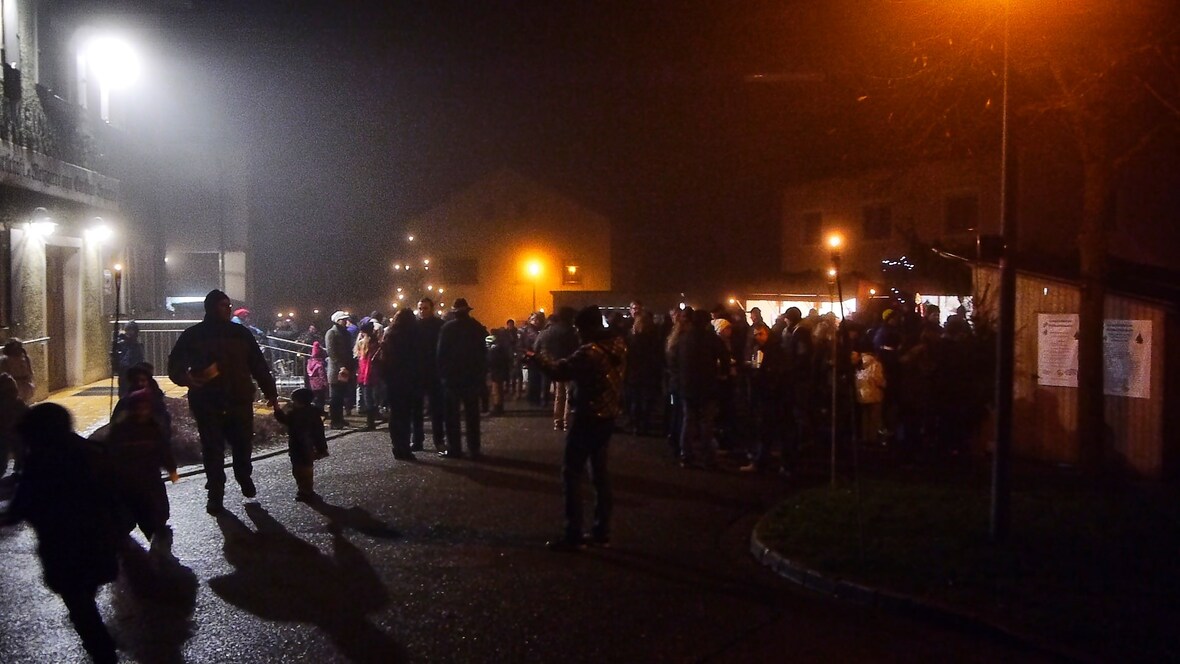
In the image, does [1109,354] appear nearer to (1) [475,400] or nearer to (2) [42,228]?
(1) [475,400]

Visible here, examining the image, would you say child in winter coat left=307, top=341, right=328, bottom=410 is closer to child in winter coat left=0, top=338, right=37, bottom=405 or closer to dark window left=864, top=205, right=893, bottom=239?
child in winter coat left=0, top=338, right=37, bottom=405

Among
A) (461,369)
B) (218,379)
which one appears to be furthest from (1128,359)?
(218,379)

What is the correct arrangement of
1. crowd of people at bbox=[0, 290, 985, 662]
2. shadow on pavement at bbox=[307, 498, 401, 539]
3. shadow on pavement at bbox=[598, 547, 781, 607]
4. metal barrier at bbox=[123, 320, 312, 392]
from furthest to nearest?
metal barrier at bbox=[123, 320, 312, 392] → shadow on pavement at bbox=[307, 498, 401, 539] → shadow on pavement at bbox=[598, 547, 781, 607] → crowd of people at bbox=[0, 290, 985, 662]

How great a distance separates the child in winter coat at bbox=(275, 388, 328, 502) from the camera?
10062 millimetres

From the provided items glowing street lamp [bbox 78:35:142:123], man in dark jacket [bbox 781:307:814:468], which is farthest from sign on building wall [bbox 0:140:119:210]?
man in dark jacket [bbox 781:307:814:468]

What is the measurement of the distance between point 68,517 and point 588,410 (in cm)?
406

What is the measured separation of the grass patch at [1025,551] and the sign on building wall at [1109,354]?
1500 millimetres

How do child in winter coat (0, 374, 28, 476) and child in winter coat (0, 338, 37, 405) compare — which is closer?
child in winter coat (0, 374, 28, 476)

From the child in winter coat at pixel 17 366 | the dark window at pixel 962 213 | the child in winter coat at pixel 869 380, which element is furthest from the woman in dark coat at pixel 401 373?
the dark window at pixel 962 213

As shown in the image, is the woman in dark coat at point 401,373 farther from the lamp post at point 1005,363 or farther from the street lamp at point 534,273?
the street lamp at point 534,273

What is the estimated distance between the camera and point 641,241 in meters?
56.8

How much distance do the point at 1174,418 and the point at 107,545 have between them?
11.1m

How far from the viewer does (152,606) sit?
6797mm

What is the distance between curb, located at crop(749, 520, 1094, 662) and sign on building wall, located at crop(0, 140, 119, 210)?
12.7m
